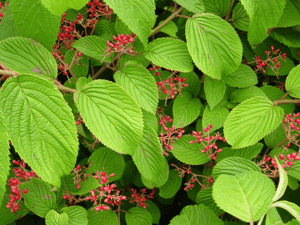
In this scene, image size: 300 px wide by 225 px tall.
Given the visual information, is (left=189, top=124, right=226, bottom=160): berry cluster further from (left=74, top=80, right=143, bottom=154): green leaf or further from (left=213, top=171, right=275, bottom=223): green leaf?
(left=74, top=80, right=143, bottom=154): green leaf

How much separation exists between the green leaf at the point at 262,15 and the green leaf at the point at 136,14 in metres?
0.47

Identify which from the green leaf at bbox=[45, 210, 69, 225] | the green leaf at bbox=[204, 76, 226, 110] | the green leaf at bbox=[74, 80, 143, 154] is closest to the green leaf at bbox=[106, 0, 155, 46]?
the green leaf at bbox=[74, 80, 143, 154]

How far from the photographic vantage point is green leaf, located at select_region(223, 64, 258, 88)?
57.7 inches

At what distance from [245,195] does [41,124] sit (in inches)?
30.9

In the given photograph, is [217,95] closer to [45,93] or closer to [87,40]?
[87,40]

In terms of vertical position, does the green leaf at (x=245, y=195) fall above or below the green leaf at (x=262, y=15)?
below

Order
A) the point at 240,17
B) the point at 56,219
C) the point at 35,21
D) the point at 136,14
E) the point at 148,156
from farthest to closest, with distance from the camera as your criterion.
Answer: the point at 240,17 < the point at 148,156 < the point at 56,219 < the point at 35,21 < the point at 136,14

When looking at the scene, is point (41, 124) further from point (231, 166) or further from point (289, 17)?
point (289, 17)

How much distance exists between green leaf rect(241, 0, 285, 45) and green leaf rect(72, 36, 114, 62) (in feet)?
2.29

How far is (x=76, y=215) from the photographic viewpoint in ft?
4.04

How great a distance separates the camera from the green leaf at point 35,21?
0.98 meters

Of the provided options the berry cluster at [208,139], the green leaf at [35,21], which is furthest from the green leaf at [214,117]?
the green leaf at [35,21]

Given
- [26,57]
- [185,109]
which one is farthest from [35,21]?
[185,109]

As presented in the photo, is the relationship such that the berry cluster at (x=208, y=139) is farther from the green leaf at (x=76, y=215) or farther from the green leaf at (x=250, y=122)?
the green leaf at (x=76, y=215)
